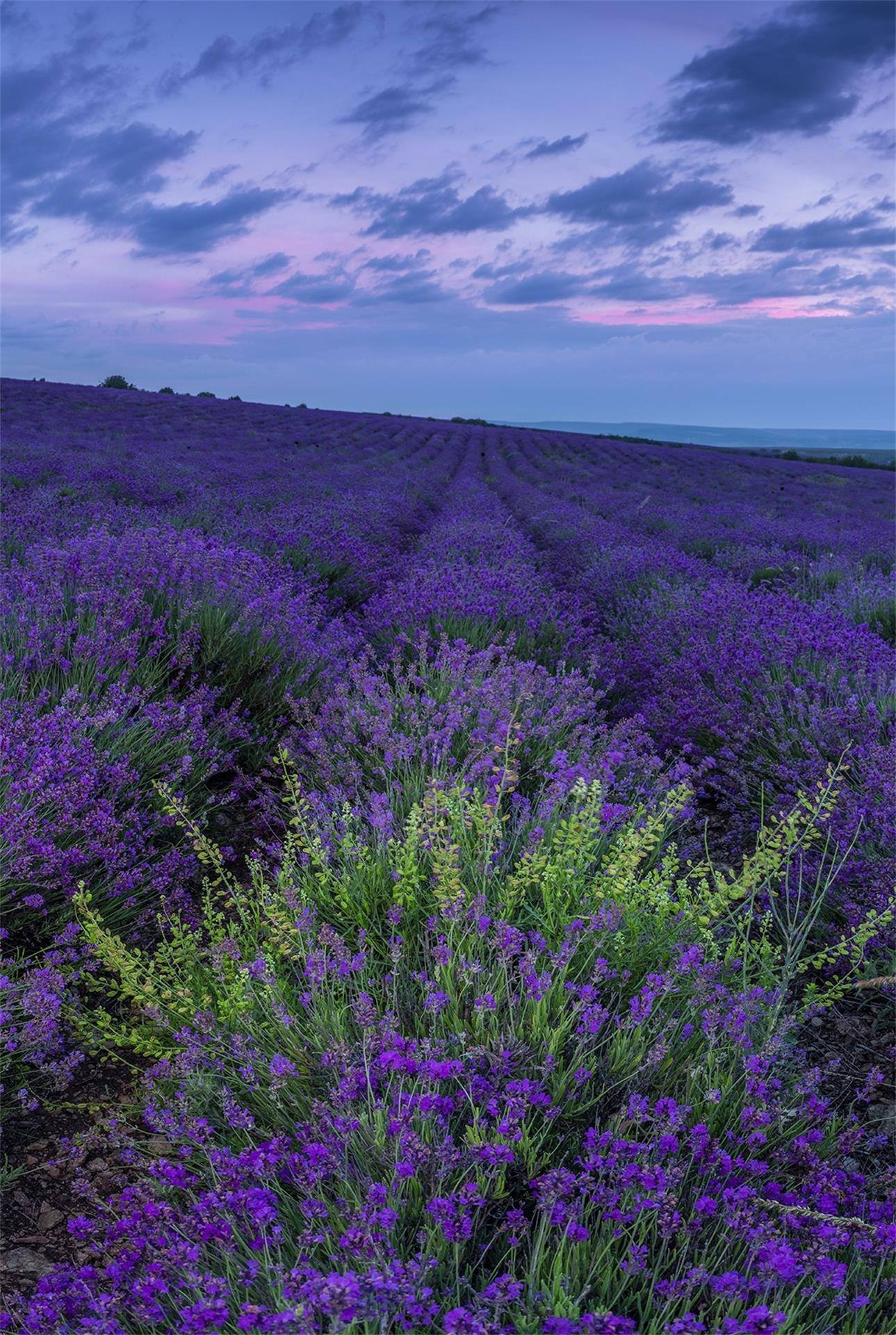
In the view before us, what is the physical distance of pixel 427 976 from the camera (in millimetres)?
2137

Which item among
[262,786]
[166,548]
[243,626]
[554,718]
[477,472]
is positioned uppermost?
[477,472]

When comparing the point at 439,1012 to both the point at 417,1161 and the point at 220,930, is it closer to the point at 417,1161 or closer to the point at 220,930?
the point at 417,1161

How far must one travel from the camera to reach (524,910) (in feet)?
7.68

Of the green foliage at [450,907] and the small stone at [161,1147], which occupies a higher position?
the green foliage at [450,907]

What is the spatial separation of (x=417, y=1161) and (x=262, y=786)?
2.63m

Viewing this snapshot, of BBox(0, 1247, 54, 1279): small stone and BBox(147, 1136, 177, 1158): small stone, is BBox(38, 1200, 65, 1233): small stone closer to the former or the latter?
BBox(0, 1247, 54, 1279): small stone

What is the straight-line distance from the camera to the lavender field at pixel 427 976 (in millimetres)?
1387

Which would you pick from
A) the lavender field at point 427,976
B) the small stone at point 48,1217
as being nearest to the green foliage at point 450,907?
the lavender field at point 427,976

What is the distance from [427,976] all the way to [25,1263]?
101cm

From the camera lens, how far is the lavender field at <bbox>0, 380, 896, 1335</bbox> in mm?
1387

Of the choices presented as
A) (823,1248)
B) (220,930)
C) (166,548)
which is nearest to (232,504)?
(166,548)

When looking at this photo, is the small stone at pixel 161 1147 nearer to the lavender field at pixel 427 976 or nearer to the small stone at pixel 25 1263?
the lavender field at pixel 427 976

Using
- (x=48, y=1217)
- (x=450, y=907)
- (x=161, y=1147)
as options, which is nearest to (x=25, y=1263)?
(x=48, y=1217)

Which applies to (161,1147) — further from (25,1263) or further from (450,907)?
(450,907)
